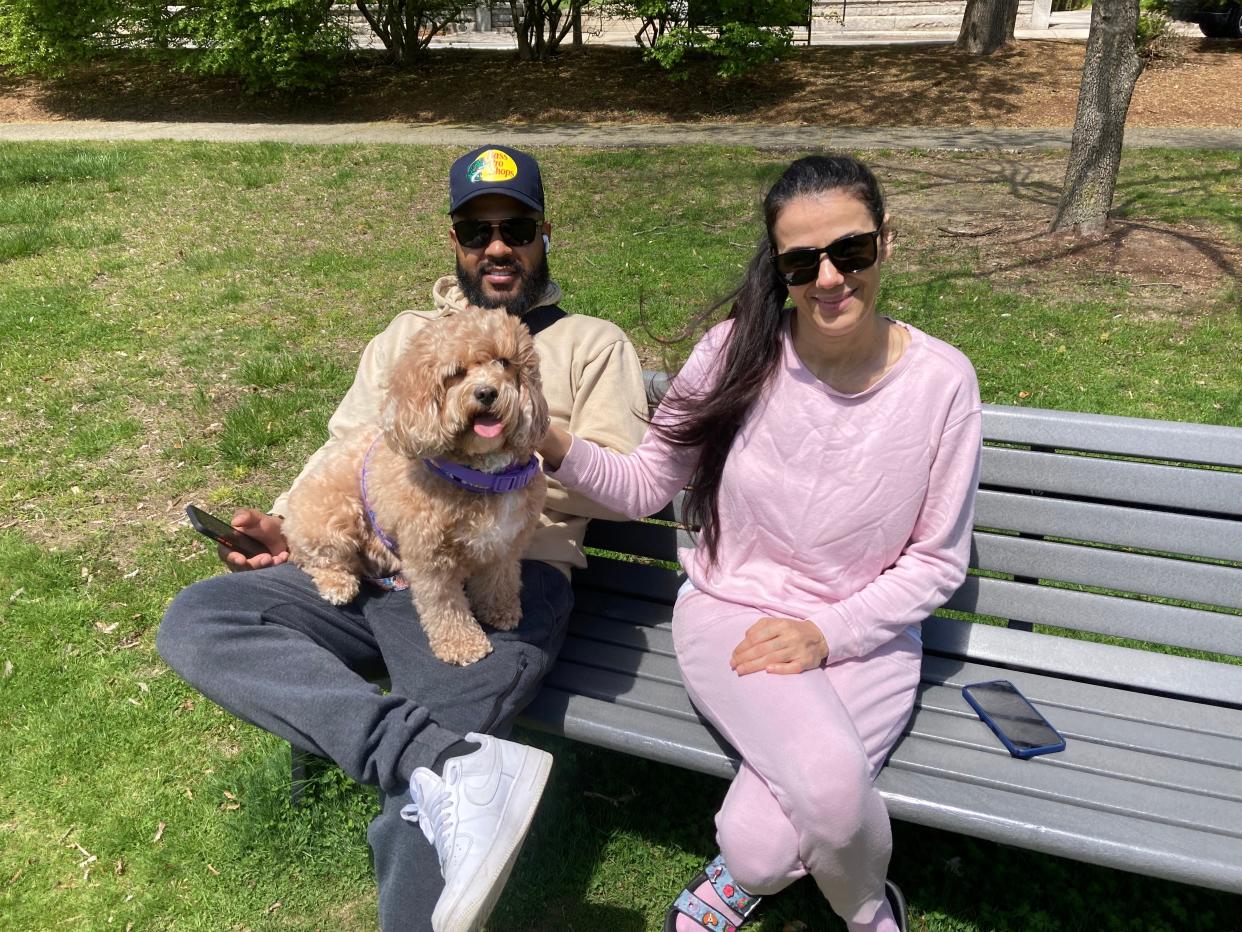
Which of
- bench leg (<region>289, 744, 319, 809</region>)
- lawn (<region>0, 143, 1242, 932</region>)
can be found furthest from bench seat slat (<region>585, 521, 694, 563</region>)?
bench leg (<region>289, 744, 319, 809</region>)

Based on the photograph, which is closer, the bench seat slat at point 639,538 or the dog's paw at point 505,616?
the dog's paw at point 505,616

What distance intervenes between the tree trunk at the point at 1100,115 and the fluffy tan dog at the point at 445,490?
6.24 meters

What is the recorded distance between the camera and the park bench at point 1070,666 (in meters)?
2.31

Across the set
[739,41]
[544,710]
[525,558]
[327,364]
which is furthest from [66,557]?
[739,41]

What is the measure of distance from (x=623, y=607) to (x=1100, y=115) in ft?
20.0

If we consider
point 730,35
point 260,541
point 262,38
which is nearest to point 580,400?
point 260,541

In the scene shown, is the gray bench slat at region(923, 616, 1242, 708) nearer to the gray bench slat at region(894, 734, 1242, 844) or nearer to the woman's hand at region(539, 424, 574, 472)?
the gray bench slat at region(894, 734, 1242, 844)

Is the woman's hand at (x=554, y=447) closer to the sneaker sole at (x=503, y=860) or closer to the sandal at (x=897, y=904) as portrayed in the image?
the sneaker sole at (x=503, y=860)

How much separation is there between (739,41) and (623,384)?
12.9 m

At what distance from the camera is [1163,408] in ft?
16.8

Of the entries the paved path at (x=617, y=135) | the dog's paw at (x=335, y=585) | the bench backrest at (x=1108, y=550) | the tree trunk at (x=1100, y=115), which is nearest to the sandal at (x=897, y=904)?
the bench backrest at (x=1108, y=550)

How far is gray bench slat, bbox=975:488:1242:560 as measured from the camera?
9.18 feet

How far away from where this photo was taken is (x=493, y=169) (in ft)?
10.2

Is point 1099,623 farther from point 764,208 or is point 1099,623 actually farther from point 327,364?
point 327,364
